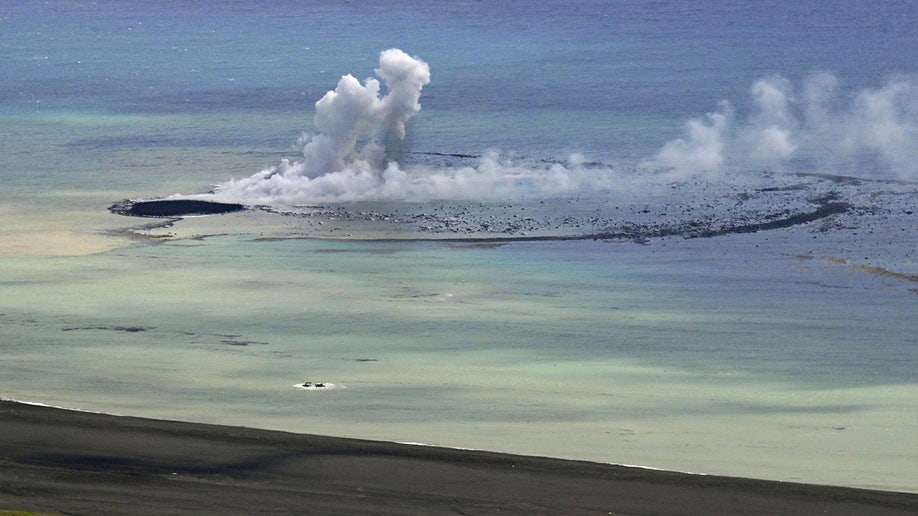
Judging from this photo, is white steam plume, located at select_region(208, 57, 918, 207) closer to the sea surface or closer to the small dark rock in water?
the sea surface

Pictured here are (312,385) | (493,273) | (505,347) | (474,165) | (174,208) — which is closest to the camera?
(312,385)

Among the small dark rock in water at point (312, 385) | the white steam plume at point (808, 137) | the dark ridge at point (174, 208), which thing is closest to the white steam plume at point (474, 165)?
the white steam plume at point (808, 137)

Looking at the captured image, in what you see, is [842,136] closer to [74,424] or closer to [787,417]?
[787,417]

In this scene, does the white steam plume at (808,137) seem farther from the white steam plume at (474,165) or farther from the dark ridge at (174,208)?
the dark ridge at (174,208)

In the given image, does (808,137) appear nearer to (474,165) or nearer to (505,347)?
(474,165)

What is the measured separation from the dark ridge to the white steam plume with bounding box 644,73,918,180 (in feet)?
59.7

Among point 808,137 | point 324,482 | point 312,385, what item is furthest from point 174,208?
point 808,137

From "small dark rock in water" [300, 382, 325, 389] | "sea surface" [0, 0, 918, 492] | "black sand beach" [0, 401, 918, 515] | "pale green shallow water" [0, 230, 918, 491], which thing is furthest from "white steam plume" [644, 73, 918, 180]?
"black sand beach" [0, 401, 918, 515]

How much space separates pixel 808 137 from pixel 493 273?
114 ft

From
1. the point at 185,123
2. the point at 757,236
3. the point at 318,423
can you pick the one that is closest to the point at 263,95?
the point at 185,123

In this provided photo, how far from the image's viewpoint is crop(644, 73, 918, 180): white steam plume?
7338 cm

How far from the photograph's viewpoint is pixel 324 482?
3272 cm

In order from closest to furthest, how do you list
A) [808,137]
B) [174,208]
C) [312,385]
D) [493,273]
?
[312,385] < [493,273] < [174,208] < [808,137]

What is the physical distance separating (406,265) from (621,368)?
524 inches
